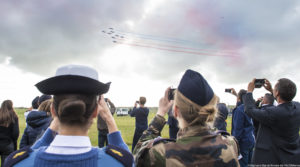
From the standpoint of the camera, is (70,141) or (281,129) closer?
(70,141)

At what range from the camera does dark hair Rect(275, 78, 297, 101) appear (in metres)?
4.18

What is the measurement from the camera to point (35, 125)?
5363 mm

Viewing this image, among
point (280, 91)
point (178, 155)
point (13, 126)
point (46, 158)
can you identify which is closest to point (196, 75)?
point (178, 155)

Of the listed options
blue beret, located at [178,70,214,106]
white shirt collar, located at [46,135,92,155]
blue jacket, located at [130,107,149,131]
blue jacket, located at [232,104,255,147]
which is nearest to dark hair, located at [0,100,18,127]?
white shirt collar, located at [46,135,92,155]

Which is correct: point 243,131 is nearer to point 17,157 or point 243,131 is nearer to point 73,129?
point 73,129

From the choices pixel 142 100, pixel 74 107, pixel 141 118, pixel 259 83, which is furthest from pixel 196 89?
pixel 142 100

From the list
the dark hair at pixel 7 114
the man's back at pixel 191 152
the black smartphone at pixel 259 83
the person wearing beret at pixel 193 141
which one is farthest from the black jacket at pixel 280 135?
the dark hair at pixel 7 114

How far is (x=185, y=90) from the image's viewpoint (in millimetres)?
2096

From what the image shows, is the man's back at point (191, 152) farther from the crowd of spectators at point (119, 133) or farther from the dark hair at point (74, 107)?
the dark hair at point (74, 107)

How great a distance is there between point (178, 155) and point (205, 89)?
2.26 feet

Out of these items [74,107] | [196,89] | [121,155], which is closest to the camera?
[74,107]

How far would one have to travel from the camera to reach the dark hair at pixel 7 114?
6004 mm

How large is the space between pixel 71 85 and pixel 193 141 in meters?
1.20

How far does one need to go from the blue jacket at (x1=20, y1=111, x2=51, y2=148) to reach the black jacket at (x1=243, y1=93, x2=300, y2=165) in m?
5.05
